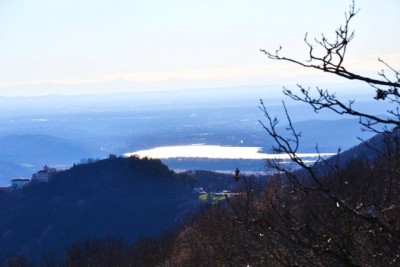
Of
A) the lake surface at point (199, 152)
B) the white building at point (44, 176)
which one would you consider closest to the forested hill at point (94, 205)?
the white building at point (44, 176)

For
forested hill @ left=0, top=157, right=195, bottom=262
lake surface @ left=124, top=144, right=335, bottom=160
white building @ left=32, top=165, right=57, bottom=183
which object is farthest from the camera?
lake surface @ left=124, top=144, right=335, bottom=160

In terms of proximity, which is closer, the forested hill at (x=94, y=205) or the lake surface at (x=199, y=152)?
the forested hill at (x=94, y=205)

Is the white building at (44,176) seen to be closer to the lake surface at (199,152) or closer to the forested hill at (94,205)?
the forested hill at (94,205)

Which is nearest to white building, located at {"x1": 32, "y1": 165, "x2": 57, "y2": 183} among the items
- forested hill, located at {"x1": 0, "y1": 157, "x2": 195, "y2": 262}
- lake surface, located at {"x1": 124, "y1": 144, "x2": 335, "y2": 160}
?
forested hill, located at {"x1": 0, "y1": 157, "x2": 195, "y2": 262}

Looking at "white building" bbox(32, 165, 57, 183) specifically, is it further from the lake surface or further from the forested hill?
the lake surface

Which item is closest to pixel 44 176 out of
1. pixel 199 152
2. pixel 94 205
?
pixel 94 205

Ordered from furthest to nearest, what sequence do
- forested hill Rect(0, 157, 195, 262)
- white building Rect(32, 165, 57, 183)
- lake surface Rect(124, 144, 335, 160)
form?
1. lake surface Rect(124, 144, 335, 160)
2. white building Rect(32, 165, 57, 183)
3. forested hill Rect(0, 157, 195, 262)

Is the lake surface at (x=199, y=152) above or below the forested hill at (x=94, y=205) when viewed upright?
above

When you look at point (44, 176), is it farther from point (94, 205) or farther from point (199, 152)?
point (199, 152)

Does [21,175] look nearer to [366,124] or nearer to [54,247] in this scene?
[54,247]
